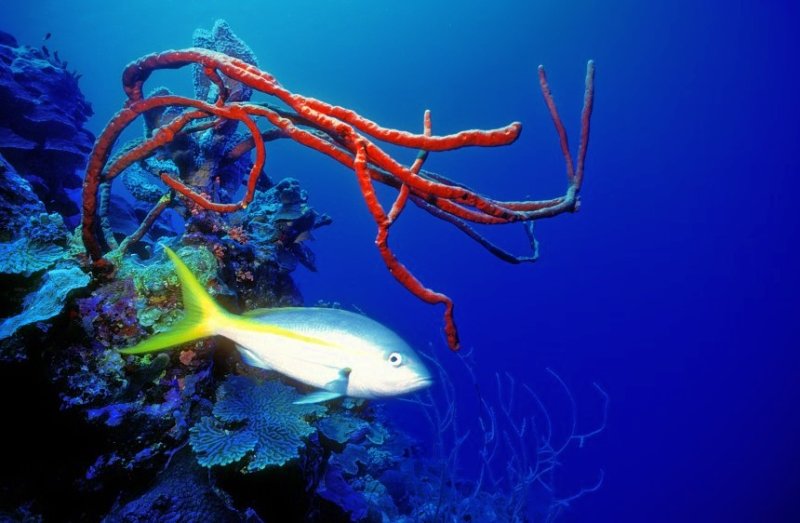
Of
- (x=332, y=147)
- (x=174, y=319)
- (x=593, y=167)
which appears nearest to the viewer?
(x=332, y=147)

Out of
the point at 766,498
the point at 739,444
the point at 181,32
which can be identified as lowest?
the point at 766,498

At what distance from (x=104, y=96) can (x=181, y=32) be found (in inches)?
747

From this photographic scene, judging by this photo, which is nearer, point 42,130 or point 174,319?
point 174,319

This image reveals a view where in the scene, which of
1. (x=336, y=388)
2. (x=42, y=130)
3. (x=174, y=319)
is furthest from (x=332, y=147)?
(x=42, y=130)

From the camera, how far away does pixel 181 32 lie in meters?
72.4

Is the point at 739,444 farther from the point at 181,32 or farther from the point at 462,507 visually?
the point at 181,32

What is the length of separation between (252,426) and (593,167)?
86462 millimetres

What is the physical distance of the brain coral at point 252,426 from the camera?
6.03ft

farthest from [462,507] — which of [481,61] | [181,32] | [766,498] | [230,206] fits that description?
[181,32]

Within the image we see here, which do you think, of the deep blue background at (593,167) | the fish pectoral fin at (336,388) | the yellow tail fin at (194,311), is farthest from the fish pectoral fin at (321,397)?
the deep blue background at (593,167)

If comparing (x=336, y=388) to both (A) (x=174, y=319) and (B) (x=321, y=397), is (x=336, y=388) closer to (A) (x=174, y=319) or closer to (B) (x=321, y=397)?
(B) (x=321, y=397)

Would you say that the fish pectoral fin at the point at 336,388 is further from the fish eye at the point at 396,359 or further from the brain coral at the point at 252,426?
the brain coral at the point at 252,426

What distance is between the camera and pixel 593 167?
76.2 m

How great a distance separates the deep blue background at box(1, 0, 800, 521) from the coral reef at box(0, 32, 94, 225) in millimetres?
53309
